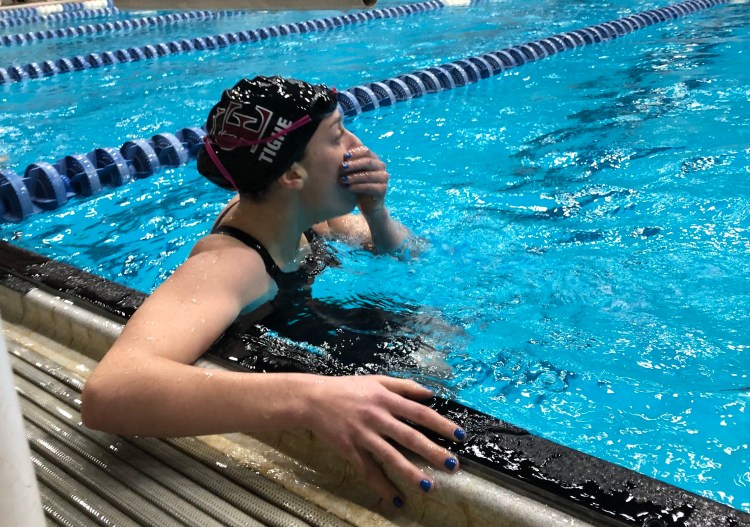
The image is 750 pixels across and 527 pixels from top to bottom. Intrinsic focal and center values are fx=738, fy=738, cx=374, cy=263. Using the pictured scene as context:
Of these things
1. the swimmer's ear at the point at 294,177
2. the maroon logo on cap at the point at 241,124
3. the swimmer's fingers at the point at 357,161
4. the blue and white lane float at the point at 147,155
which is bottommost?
the blue and white lane float at the point at 147,155

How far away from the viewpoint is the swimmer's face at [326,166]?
227 cm

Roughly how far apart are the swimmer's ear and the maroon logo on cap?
134 mm

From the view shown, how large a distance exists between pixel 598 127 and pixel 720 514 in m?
4.91

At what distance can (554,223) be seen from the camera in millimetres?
4102

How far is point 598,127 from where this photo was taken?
584 centimetres

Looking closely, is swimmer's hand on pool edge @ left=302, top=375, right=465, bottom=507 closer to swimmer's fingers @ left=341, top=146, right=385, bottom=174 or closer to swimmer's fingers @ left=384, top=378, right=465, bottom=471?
swimmer's fingers @ left=384, top=378, right=465, bottom=471

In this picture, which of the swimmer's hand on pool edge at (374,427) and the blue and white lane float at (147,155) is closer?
the swimmer's hand on pool edge at (374,427)

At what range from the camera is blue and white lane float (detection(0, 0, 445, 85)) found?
9375mm

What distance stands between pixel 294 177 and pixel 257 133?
0.56ft

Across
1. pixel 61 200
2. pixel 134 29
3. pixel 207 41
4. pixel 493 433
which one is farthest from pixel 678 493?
pixel 134 29

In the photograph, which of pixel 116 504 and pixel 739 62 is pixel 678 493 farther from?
pixel 739 62

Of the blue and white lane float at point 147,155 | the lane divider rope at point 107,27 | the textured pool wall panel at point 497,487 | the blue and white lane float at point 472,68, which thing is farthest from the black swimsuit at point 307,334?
the lane divider rope at point 107,27

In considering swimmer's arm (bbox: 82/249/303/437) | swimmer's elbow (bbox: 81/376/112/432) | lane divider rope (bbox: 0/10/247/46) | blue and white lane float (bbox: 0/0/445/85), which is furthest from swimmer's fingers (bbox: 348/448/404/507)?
lane divider rope (bbox: 0/10/247/46)

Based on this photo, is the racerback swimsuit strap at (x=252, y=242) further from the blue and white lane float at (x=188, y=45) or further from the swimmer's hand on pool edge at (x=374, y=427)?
the blue and white lane float at (x=188, y=45)
